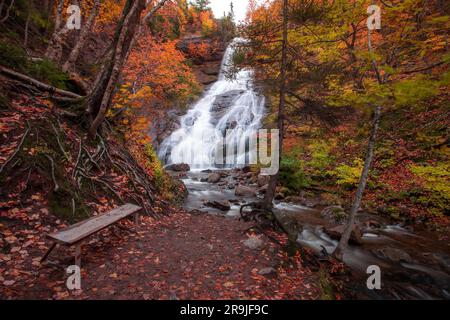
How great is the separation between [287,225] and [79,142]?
690 cm

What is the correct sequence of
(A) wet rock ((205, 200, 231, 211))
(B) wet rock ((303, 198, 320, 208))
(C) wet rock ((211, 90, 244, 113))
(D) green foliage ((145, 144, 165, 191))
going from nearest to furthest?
(D) green foliage ((145, 144, 165, 191)) < (A) wet rock ((205, 200, 231, 211)) < (B) wet rock ((303, 198, 320, 208)) < (C) wet rock ((211, 90, 244, 113))

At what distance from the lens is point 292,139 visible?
1827 centimetres

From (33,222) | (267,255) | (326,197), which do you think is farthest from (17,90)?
(326,197)

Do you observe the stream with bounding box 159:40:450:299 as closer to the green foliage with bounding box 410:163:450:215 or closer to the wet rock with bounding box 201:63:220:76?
the green foliage with bounding box 410:163:450:215

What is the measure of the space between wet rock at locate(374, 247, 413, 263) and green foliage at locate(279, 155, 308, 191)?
611cm

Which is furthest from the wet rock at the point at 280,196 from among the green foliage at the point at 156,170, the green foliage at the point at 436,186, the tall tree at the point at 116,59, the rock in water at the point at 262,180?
the tall tree at the point at 116,59

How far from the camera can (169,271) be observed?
4.62 m

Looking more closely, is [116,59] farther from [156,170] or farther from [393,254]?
[393,254]

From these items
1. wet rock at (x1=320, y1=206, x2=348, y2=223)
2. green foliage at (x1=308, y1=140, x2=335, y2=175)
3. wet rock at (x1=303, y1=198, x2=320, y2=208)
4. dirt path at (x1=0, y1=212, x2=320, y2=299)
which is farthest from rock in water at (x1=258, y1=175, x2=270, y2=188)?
dirt path at (x1=0, y1=212, x2=320, y2=299)

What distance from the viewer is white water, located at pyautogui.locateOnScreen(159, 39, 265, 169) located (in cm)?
2088

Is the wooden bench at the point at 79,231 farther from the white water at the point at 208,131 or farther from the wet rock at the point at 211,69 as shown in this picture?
the wet rock at the point at 211,69

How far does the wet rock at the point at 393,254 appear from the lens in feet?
24.3

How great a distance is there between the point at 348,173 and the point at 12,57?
1427 cm

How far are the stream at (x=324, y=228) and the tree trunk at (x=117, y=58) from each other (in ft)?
9.70
